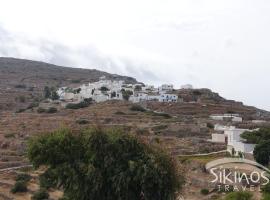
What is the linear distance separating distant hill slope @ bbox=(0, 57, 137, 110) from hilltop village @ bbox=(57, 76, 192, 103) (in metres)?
9.38

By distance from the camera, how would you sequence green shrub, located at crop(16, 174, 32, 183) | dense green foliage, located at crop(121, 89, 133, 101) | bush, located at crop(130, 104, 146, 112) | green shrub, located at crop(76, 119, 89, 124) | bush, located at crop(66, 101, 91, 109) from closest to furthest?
green shrub, located at crop(16, 174, 32, 183) → green shrub, located at crop(76, 119, 89, 124) → bush, located at crop(130, 104, 146, 112) → bush, located at crop(66, 101, 91, 109) → dense green foliage, located at crop(121, 89, 133, 101)

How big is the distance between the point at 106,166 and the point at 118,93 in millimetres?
77681

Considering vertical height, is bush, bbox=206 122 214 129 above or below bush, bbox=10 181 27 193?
above

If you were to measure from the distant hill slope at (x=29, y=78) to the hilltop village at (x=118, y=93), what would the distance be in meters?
9.38

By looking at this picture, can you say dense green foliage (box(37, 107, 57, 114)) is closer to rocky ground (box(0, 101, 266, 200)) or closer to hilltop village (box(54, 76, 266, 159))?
rocky ground (box(0, 101, 266, 200))

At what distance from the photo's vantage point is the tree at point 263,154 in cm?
3972

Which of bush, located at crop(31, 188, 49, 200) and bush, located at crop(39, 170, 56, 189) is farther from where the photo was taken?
bush, located at crop(31, 188, 49, 200)

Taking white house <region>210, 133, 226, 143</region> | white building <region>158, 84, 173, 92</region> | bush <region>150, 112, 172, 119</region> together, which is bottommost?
white house <region>210, 133, 226, 143</region>

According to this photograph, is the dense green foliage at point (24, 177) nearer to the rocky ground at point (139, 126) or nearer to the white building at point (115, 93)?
the rocky ground at point (139, 126)

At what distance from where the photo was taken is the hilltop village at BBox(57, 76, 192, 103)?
97.5 m

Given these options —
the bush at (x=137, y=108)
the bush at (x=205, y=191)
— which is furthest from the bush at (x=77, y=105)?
the bush at (x=205, y=191)

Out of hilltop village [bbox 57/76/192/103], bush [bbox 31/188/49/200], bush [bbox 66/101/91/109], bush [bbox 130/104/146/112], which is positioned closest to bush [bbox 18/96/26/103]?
hilltop village [bbox 57/76/192/103]

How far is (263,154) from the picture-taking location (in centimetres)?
3991

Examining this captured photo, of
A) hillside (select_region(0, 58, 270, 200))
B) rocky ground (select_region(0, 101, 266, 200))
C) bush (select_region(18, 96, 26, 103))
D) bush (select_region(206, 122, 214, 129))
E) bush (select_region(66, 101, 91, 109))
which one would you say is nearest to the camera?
hillside (select_region(0, 58, 270, 200))
